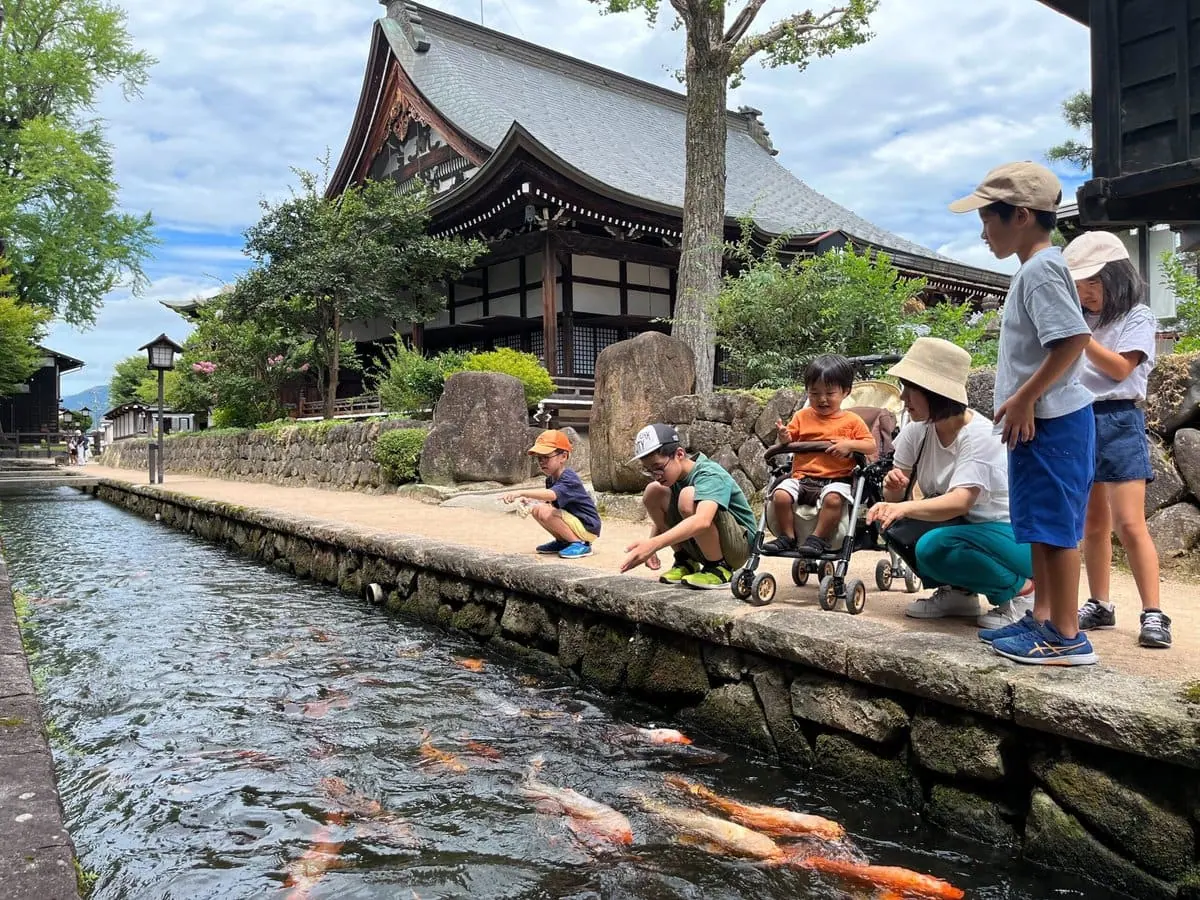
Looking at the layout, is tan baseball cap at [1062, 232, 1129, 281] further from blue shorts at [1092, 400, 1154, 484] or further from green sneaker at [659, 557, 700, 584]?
green sneaker at [659, 557, 700, 584]

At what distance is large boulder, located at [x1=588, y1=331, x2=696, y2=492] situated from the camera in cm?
753

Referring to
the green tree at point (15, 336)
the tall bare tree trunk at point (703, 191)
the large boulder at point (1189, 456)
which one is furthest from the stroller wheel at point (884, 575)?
the green tree at point (15, 336)

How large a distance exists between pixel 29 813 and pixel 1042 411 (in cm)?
278

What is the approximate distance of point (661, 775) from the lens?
9.47 ft

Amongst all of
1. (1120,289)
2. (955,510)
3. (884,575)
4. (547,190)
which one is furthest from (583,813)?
(547,190)

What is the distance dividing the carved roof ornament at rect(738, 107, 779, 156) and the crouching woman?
25040 millimetres

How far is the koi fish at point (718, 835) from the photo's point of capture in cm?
234

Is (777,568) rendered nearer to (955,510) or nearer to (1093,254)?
(955,510)

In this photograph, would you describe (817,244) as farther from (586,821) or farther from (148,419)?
(148,419)

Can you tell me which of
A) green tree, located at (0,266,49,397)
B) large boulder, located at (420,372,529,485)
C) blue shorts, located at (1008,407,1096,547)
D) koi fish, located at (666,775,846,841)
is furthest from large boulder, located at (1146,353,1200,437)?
green tree, located at (0,266,49,397)

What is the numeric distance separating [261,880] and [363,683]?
184 centimetres

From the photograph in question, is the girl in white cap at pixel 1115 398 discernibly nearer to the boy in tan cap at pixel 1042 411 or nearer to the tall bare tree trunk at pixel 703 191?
the boy in tan cap at pixel 1042 411

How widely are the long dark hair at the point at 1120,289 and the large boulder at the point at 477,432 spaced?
794cm

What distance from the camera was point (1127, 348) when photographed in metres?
2.81
